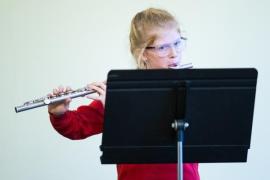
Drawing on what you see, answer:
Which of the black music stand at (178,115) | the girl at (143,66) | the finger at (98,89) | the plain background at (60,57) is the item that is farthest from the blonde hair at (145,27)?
the plain background at (60,57)

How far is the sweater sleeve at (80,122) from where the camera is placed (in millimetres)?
1121

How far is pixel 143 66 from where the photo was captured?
124 cm

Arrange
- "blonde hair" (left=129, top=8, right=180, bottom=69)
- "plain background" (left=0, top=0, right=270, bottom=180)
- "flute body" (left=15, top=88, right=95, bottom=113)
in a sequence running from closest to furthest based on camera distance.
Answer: "flute body" (left=15, top=88, right=95, bottom=113) → "blonde hair" (left=129, top=8, right=180, bottom=69) → "plain background" (left=0, top=0, right=270, bottom=180)

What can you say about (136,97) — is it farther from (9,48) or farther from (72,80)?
(9,48)

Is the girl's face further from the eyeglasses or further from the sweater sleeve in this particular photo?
the sweater sleeve

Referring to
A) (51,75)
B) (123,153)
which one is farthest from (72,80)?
(123,153)

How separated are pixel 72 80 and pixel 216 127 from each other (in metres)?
0.96

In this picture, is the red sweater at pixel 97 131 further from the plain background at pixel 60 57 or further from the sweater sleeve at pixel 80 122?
the plain background at pixel 60 57

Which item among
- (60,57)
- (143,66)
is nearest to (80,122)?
(143,66)

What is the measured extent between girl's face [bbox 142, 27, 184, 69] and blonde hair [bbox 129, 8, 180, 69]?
2 centimetres

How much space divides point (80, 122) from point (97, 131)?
0.24 feet

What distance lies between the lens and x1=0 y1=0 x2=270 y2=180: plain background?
1.74 metres

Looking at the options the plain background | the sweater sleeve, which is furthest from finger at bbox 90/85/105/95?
the plain background

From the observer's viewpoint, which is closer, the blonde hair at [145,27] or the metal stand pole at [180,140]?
the metal stand pole at [180,140]
